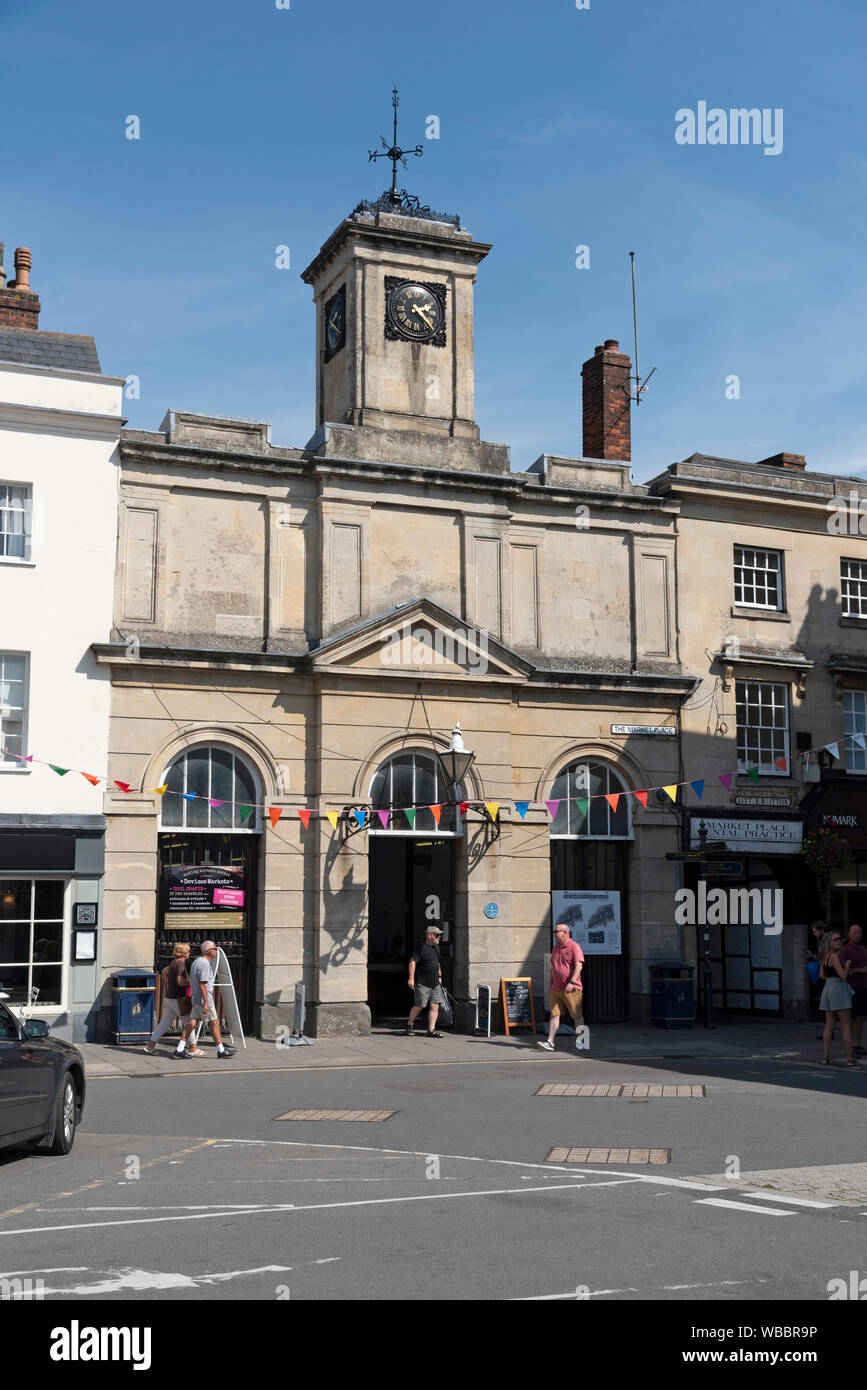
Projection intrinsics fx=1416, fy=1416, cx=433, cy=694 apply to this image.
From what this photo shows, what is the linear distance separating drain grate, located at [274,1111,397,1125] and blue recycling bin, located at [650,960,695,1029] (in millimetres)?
10767

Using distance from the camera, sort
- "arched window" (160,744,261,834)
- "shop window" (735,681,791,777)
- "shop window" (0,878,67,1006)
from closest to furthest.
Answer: "shop window" (0,878,67,1006)
"arched window" (160,744,261,834)
"shop window" (735,681,791,777)

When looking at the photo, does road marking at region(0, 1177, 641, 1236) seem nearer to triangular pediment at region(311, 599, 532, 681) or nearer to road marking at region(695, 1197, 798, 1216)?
road marking at region(695, 1197, 798, 1216)

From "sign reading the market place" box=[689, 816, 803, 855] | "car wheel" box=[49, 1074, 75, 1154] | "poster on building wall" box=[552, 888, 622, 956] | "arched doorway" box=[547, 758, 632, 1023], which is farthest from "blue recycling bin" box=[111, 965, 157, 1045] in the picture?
"sign reading the market place" box=[689, 816, 803, 855]

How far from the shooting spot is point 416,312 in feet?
83.7

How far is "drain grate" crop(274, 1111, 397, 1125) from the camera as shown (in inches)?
558

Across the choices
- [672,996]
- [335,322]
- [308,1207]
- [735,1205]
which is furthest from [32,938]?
[735,1205]

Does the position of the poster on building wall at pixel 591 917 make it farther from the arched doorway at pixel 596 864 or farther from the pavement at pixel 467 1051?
the pavement at pixel 467 1051

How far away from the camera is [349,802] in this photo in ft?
76.5

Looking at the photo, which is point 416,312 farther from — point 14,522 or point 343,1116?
point 343,1116

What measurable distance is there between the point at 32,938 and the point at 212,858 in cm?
308

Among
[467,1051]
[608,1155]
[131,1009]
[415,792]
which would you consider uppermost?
[415,792]

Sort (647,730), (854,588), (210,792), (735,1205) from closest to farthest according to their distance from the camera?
(735,1205) → (210,792) → (647,730) → (854,588)

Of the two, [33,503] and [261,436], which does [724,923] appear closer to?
[261,436]
